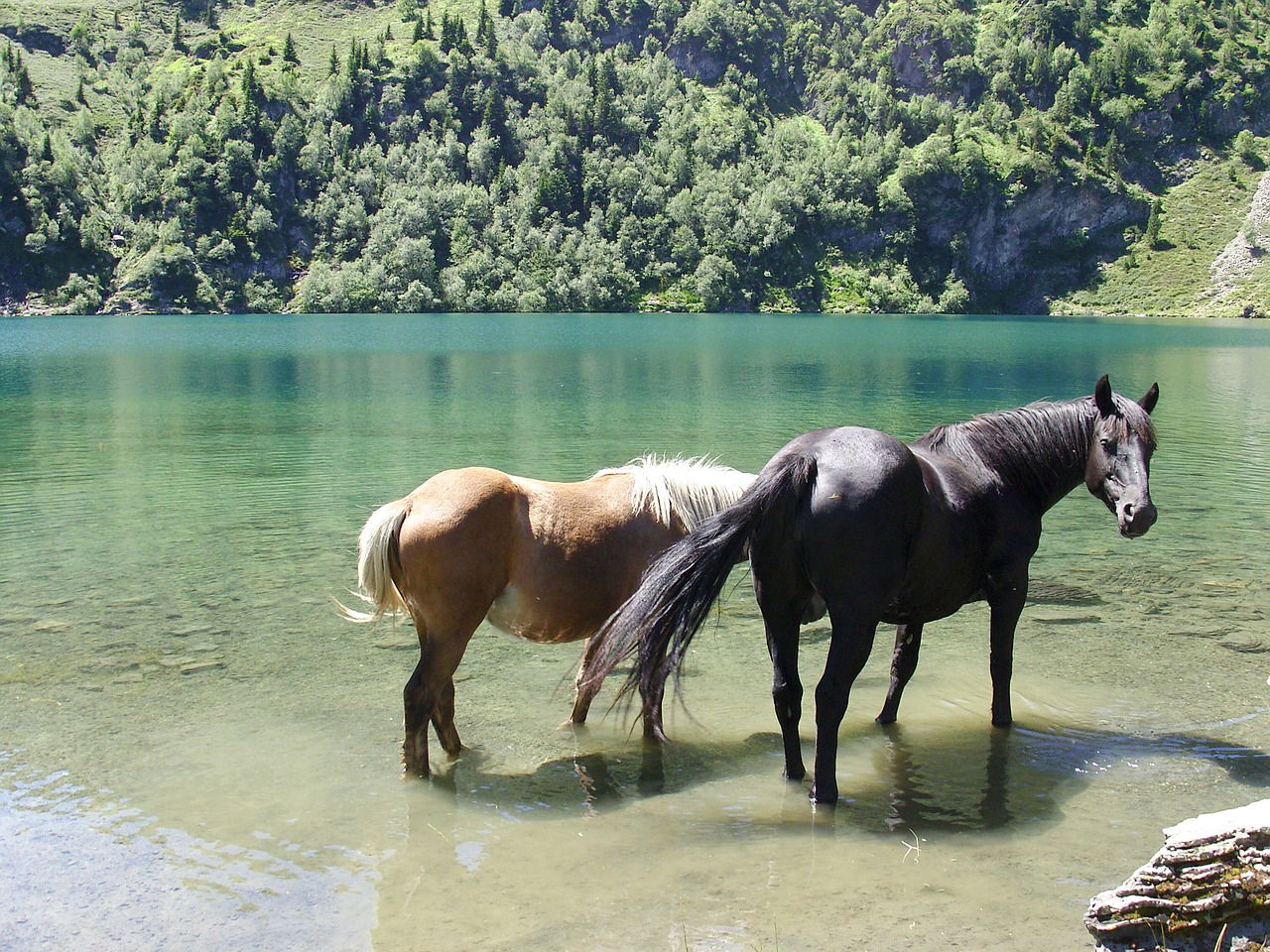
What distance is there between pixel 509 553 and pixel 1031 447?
3848 millimetres

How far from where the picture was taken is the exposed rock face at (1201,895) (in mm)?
3922

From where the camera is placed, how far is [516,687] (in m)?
8.97

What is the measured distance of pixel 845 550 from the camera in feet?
20.2

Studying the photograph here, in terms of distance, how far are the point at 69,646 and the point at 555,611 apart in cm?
546

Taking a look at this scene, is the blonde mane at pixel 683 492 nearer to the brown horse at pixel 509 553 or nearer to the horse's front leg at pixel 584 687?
the brown horse at pixel 509 553

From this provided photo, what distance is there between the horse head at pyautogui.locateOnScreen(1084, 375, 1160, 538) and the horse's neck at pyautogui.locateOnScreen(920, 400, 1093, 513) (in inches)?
4.9

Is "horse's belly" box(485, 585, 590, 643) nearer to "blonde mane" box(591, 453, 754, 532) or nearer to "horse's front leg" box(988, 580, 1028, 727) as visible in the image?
"blonde mane" box(591, 453, 754, 532)

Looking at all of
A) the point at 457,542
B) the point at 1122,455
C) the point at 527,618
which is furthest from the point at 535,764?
the point at 1122,455

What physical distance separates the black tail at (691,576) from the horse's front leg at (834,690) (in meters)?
0.74

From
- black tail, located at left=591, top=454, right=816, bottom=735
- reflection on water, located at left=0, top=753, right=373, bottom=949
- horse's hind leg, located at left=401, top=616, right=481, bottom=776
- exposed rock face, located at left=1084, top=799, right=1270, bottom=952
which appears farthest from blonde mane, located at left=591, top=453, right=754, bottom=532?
exposed rock face, located at left=1084, top=799, right=1270, bottom=952

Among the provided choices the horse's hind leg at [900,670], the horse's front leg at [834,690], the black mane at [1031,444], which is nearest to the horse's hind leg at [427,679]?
the horse's front leg at [834,690]

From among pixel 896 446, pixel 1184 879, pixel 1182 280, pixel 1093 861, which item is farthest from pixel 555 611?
pixel 1182 280

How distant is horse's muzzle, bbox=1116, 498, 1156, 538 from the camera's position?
22.6 feet

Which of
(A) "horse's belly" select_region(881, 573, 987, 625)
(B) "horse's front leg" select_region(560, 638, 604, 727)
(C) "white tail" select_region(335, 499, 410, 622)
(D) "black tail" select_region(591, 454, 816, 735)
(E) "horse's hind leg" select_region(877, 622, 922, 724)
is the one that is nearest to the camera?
(D) "black tail" select_region(591, 454, 816, 735)
